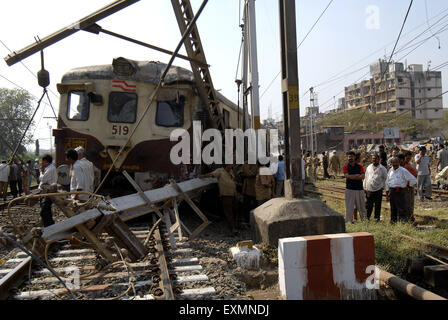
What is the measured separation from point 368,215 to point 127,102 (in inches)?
242

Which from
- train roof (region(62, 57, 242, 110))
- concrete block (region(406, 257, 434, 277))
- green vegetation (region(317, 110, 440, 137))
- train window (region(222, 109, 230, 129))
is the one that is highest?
green vegetation (region(317, 110, 440, 137))

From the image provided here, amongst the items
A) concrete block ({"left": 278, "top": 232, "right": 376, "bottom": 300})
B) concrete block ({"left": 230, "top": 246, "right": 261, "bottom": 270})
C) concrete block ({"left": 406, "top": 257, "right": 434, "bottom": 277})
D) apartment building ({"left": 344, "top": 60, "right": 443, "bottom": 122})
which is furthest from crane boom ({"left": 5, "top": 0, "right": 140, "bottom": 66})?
apartment building ({"left": 344, "top": 60, "right": 443, "bottom": 122})

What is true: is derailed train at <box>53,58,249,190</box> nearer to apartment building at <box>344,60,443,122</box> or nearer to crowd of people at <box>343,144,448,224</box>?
crowd of people at <box>343,144,448,224</box>

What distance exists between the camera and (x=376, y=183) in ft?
24.3

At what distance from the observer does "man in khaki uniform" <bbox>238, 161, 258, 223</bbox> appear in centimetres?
846

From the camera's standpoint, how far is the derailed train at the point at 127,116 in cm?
809

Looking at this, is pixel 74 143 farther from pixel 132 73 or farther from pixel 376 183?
pixel 376 183

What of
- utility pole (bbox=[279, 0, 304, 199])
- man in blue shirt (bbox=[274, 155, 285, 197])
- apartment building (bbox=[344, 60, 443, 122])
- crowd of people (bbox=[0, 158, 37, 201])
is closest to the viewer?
utility pole (bbox=[279, 0, 304, 199])

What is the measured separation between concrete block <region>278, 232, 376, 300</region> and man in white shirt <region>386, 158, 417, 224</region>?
408 cm

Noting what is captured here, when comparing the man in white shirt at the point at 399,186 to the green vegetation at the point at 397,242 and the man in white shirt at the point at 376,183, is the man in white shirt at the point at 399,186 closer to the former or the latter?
the man in white shirt at the point at 376,183

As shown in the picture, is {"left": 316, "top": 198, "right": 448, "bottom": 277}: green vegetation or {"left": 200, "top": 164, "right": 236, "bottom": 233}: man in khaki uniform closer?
{"left": 316, "top": 198, "right": 448, "bottom": 277}: green vegetation

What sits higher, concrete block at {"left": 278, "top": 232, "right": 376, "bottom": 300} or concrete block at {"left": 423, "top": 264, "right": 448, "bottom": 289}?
concrete block at {"left": 278, "top": 232, "right": 376, "bottom": 300}

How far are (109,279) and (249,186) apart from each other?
15.6 ft

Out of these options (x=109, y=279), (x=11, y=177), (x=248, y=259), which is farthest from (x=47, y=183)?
(x=11, y=177)
